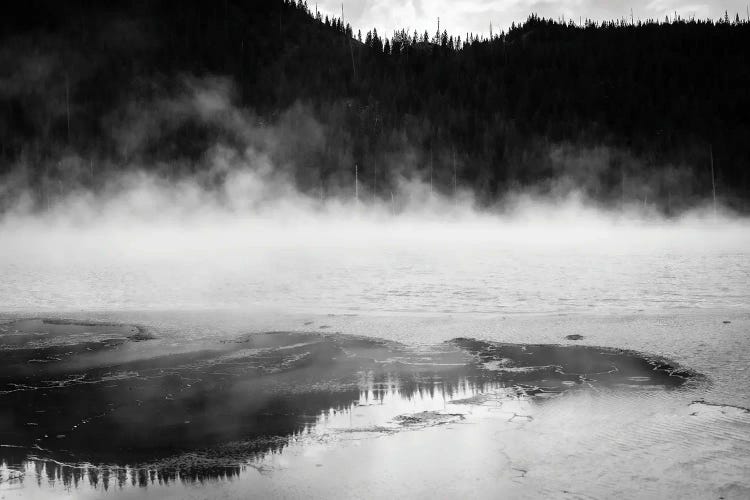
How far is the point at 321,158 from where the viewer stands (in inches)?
3420

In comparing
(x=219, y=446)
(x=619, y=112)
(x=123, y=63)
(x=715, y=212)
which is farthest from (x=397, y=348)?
(x=123, y=63)

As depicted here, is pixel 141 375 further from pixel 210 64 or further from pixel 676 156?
pixel 210 64

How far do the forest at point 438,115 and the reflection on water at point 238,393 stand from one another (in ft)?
250

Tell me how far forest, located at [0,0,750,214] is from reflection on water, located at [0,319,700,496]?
250ft

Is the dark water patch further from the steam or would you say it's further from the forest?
the forest

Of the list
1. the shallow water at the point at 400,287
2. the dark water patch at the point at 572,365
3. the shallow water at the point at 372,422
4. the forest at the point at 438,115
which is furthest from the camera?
the forest at the point at 438,115

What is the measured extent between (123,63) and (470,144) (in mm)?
71354

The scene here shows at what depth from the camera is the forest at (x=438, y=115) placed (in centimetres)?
8256

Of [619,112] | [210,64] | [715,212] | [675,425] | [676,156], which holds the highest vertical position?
[210,64]

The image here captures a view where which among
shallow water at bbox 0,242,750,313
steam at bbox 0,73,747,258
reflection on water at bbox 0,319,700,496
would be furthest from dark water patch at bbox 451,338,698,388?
steam at bbox 0,73,747,258

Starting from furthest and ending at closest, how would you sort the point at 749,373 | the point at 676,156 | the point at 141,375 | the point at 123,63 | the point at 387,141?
the point at 123,63
the point at 387,141
the point at 676,156
the point at 141,375
the point at 749,373

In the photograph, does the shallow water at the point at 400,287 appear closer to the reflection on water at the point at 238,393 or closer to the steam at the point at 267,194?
the reflection on water at the point at 238,393

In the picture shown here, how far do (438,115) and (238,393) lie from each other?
84.3 metres

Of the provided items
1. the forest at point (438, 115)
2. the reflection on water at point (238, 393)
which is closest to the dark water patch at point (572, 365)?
the reflection on water at point (238, 393)
